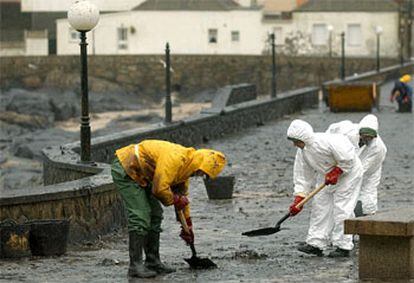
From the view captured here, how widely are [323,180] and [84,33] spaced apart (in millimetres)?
4783

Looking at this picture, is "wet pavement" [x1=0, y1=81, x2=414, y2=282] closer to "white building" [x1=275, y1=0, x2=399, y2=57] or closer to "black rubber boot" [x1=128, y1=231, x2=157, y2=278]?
"black rubber boot" [x1=128, y1=231, x2=157, y2=278]

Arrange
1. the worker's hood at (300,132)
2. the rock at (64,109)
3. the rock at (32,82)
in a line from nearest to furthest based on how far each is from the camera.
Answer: the worker's hood at (300,132) → the rock at (64,109) → the rock at (32,82)

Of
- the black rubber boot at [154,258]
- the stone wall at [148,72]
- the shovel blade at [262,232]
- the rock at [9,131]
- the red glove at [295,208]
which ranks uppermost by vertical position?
the red glove at [295,208]

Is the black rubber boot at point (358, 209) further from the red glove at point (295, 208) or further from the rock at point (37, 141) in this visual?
the rock at point (37, 141)

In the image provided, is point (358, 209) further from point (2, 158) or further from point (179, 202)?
point (2, 158)

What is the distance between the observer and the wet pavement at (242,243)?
1341 cm

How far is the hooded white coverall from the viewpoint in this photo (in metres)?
16.0

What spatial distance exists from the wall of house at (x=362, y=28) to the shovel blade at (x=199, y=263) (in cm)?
6911

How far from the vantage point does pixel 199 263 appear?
13.8 meters

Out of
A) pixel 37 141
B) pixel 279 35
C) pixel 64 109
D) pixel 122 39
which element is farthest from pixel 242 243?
pixel 122 39

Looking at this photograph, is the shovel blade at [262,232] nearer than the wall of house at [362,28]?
Yes

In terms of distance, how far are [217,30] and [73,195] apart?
7255cm

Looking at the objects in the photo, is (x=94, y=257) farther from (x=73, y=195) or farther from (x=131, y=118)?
(x=131, y=118)

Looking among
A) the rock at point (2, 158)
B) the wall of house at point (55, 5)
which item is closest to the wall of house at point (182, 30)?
the wall of house at point (55, 5)
